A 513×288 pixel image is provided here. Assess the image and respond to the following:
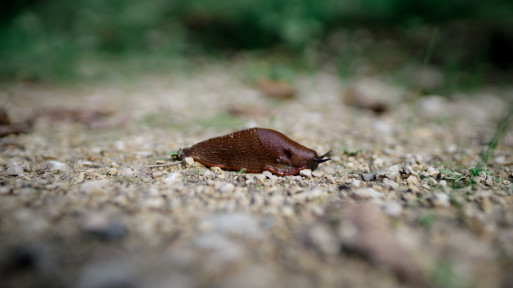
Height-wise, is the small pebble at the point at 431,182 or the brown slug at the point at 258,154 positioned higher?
the brown slug at the point at 258,154

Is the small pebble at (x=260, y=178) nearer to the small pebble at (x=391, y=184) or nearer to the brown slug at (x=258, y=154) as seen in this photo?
the brown slug at (x=258, y=154)

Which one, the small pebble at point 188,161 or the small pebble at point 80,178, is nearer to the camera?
the small pebble at point 80,178

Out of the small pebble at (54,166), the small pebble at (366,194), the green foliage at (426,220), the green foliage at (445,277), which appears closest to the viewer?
the green foliage at (445,277)

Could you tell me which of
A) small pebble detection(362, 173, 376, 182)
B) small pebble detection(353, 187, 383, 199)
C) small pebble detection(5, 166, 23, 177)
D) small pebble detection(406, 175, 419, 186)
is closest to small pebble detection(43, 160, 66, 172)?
small pebble detection(5, 166, 23, 177)

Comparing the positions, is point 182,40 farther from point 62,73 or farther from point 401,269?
point 401,269

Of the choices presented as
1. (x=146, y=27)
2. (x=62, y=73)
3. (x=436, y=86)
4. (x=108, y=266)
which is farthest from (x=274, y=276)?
(x=146, y=27)

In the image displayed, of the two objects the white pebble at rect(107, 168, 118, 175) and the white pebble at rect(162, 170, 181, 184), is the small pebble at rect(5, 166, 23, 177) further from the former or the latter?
the white pebble at rect(162, 170, 181, 184)

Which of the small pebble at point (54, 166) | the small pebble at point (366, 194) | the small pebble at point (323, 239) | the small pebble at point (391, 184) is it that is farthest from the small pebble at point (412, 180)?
the small pebble at point (54, 166)
